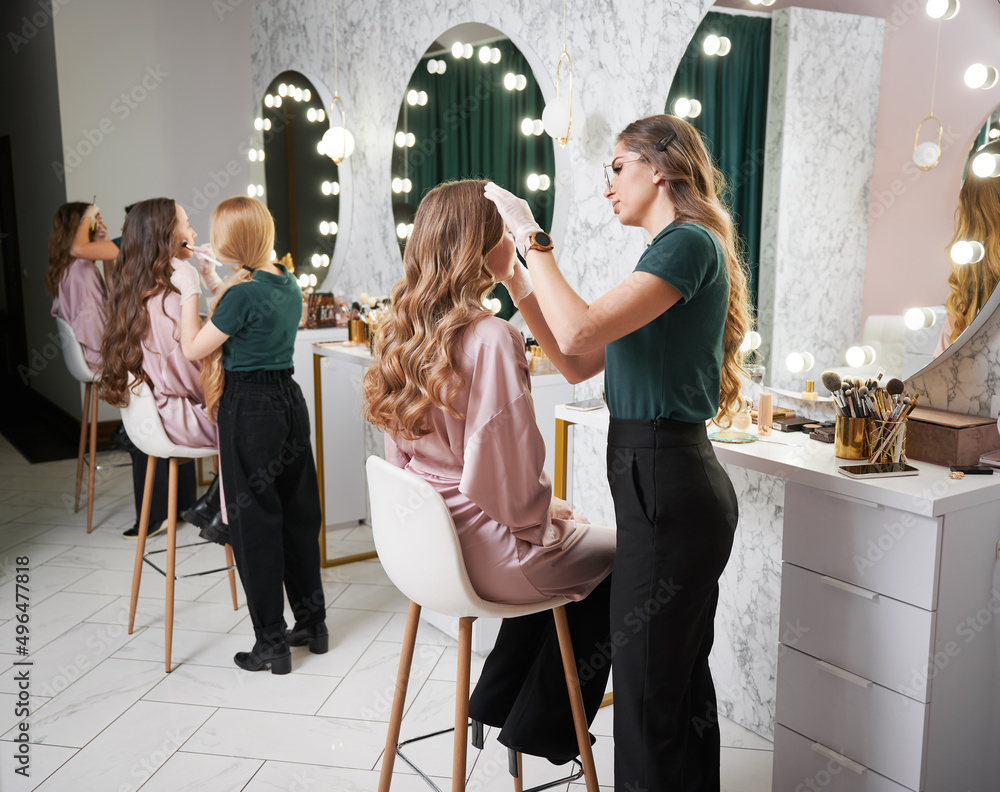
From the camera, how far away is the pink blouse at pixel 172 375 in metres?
2.64

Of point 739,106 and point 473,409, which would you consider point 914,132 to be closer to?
point 739,106

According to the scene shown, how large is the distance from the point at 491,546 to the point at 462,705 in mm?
306

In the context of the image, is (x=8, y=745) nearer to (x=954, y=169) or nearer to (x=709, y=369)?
(x=709, y=369)

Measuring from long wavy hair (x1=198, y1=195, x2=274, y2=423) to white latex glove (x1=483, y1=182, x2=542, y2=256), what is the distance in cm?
114

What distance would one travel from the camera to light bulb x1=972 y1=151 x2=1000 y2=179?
1.74m

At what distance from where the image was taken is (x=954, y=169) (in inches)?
70.5

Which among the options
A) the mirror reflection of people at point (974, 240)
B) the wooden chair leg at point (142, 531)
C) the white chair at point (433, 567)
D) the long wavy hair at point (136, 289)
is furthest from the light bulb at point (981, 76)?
the wooden chair leg at point (142, 531)

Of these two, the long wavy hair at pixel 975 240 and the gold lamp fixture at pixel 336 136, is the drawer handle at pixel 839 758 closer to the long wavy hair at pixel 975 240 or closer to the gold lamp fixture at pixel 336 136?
the long wavy hair at pixel 975 240

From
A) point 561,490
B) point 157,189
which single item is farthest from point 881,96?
point 157,189

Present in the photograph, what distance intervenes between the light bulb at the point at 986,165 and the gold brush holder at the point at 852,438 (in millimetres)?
578

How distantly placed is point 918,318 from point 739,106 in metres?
0.72

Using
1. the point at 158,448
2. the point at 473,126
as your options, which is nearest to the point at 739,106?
the point at 473,126

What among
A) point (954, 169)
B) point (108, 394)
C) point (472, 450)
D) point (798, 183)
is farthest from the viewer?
point (108, 394)

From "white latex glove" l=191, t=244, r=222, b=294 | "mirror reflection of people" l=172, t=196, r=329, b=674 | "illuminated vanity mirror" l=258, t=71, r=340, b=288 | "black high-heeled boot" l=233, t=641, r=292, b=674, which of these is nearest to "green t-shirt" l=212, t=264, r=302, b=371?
"mirror reflection of people" l=172, t=196, r=329, b=674
